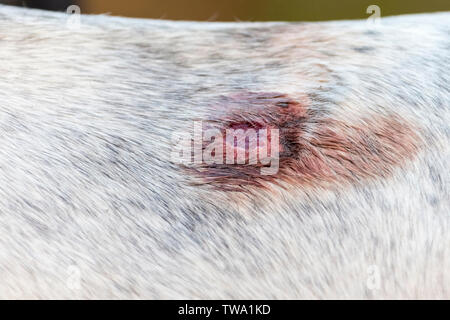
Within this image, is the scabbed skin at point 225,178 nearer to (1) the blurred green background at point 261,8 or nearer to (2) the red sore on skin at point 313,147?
(2) the red sore on skin at point 313,147

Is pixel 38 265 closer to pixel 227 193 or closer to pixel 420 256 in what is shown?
pixel 227 193

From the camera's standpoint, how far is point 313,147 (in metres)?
0.75

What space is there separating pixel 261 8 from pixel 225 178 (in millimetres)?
1708

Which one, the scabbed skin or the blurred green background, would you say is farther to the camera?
the blurred green background

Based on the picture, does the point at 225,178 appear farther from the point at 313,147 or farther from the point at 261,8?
the point at 261,8

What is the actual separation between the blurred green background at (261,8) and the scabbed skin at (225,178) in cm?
140

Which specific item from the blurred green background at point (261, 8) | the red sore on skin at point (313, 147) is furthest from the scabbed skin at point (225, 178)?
Result: the blurred green background at point (261, 8)

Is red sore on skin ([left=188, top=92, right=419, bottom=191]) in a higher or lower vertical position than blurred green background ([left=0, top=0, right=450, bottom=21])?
lower

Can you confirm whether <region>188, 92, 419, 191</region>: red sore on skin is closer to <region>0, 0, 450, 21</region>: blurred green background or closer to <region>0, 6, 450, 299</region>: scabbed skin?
<region>0, 6, 450, 299</region>: scabbed skin

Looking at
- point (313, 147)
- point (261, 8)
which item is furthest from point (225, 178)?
point (261, 8)

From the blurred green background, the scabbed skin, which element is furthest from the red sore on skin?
the blurred green background

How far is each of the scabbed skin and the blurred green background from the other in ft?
4.59

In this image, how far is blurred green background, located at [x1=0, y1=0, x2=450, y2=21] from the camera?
2.19 m

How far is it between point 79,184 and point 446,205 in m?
0.43
